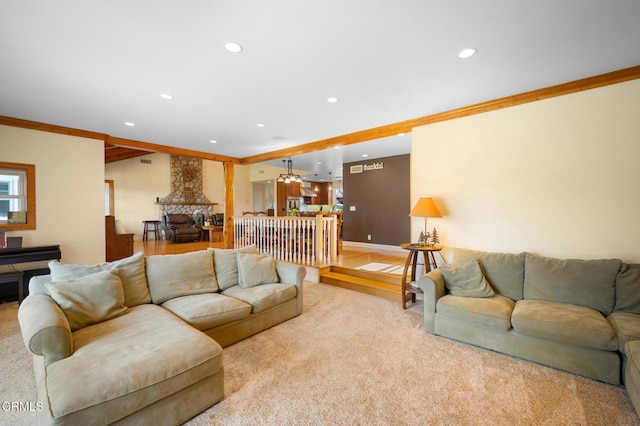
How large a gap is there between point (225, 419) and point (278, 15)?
271 centimetres

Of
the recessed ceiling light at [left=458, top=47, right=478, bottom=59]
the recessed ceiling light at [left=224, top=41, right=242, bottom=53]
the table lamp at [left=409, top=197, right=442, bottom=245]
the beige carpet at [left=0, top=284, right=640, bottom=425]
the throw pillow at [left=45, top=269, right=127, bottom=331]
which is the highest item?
the recessed ceiling light at [left=224, top=41, right=242, bottom=53]

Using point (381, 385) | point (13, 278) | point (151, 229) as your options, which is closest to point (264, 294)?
point (381, 385)

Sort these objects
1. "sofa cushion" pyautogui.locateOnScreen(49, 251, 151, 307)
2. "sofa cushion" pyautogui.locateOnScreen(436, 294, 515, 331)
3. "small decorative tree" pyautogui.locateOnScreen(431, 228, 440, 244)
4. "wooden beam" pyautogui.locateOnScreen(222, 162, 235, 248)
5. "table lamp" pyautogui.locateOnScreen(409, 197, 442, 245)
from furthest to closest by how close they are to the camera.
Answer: "wooden beam" pyautogui.locateOnScreen(222, 162, 235, 248), "small decorative tree" pyautogui.locateOnScreen(431, 228, 440, 244), "table lamp" pyautogui.locateOnScreen(409, 197, 442, 245), "sofa cushion" pyautogui.locateOnScreen(436, 294, 515, 331), "sofa cushion" pyautogui.locateOnScreen(49, 251, 151, 307)

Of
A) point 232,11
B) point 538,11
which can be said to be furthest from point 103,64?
point 538,11

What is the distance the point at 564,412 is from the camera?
1.80m

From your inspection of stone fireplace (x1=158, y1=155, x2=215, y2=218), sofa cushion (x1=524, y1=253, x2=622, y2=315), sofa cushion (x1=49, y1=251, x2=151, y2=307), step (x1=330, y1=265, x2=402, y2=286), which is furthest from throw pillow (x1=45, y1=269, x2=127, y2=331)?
stone fireplace (x1=158, y1=155, x2=215, y2=218)

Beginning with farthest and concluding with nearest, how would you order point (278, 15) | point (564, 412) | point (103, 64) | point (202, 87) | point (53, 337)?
1. point (202, 87)
2. point (103, 64)
3. point (278, 15)
4. point (564, 412)
5. point (53, 337)

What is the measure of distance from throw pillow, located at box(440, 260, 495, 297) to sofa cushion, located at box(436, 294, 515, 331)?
83mm

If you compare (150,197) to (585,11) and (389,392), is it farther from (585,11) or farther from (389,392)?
(585,11)

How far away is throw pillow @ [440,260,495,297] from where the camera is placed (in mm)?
2893

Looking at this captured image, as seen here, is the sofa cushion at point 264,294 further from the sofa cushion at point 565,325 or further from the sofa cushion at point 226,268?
the sofa cushion at point 565,325

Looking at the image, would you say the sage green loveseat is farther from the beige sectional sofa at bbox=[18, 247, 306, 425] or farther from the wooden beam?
the wooden beam

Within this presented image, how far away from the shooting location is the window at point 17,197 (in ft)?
13.3

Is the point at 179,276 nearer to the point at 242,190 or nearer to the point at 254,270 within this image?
the point at 254,270
